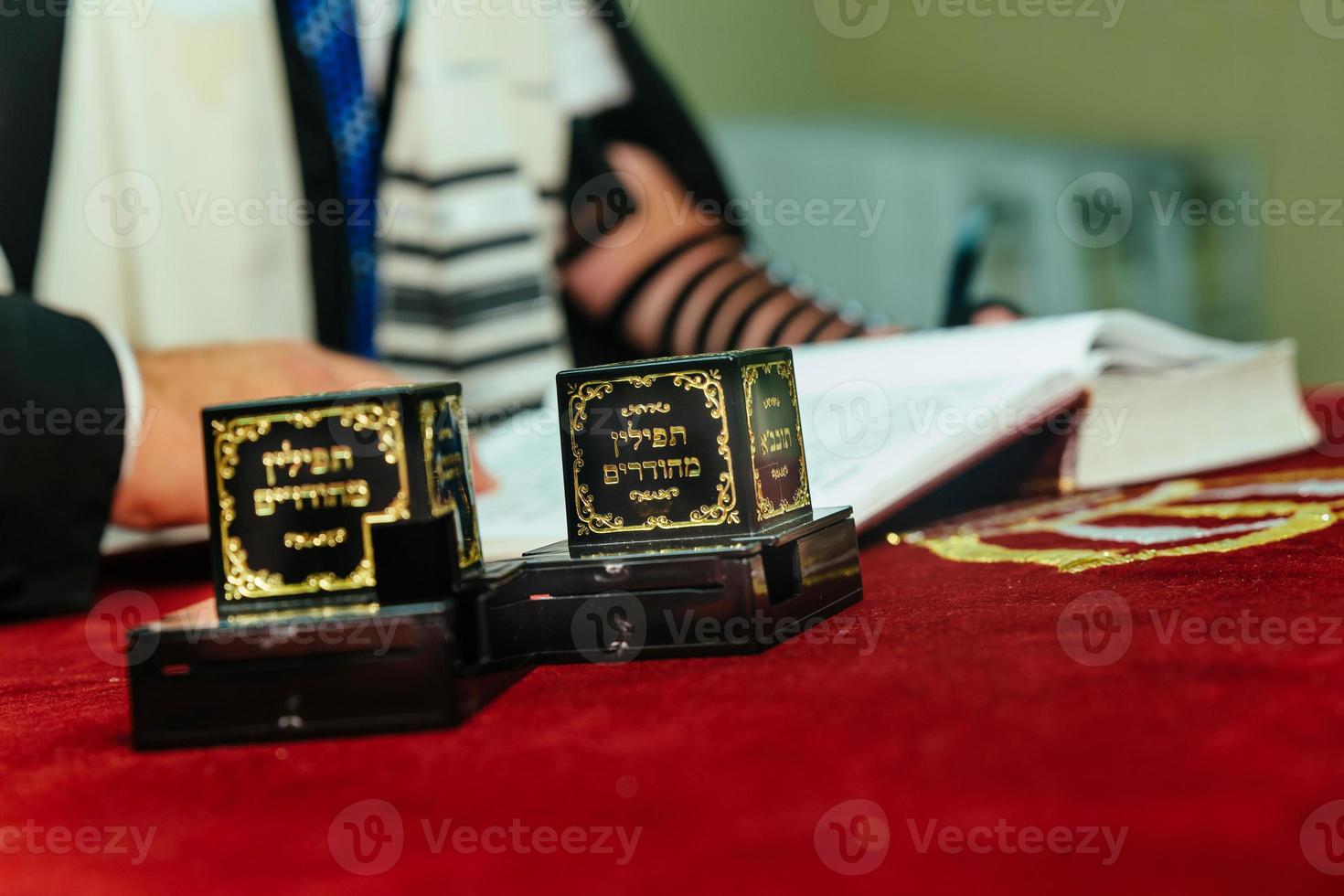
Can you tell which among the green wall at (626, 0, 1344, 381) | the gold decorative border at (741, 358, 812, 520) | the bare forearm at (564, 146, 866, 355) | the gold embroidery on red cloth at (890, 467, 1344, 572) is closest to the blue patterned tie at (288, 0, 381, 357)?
the bare forearm at (564, 146, 866, 355)

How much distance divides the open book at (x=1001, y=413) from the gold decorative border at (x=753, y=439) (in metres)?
0.11

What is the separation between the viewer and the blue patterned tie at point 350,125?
5.24 ft

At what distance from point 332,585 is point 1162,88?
3762 millimetres

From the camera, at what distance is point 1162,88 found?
376 centimetres

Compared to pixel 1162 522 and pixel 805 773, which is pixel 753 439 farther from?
pixel 1162 522

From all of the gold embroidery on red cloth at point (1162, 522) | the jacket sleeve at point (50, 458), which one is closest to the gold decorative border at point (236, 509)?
the gold embroidery on red cloth at point (1162, 522)

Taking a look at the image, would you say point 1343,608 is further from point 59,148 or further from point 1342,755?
point 59,148

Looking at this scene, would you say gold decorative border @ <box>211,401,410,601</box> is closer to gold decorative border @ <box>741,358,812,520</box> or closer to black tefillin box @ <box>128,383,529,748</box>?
black tefillin box @ <box>128,383,529,748</box>

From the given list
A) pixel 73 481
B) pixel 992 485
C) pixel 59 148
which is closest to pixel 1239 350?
pixel 992 485

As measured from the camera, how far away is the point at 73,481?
92 cm

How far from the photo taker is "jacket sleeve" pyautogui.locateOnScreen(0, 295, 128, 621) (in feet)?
2.93

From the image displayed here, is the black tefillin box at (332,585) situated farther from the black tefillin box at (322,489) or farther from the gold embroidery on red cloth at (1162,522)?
the gold embroidery on red cloth at (1162,522)

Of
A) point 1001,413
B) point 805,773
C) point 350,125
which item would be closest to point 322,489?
point 805,773

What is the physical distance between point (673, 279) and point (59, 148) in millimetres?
750
